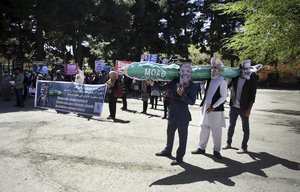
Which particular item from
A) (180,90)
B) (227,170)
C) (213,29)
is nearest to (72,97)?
(180,90)

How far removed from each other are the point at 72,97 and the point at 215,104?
7.39m

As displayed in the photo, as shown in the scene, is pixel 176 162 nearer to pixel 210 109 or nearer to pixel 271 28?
pixel 210 109

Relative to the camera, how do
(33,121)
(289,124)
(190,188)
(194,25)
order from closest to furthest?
(190,188)
(33,121)
(289,124)
(194,25)

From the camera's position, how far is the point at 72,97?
42.5ft

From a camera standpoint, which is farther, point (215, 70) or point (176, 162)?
point (215, 70)

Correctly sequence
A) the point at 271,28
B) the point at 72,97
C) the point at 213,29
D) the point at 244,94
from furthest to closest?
the point at 213,29 → the point at 271,28 → the point at 72,97 → the point at 244,94

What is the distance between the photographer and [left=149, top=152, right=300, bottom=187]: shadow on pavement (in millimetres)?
5746

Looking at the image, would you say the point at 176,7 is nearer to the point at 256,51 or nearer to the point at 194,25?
the point at 194,25

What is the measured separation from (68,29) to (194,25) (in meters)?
22.8

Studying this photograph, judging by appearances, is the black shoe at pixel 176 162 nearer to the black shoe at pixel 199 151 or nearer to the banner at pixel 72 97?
the black shoe at pixel 199 151

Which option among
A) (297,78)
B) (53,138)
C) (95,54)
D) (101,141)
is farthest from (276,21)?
(297,78)

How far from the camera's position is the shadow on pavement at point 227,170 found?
18.9 feet

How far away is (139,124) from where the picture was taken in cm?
1134

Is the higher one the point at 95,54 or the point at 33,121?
the point at 95,54
